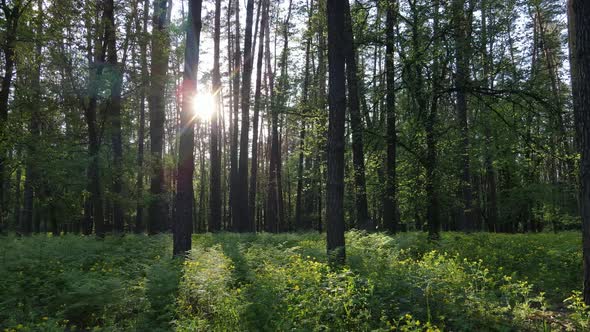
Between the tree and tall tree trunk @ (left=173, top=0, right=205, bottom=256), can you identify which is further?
the tree

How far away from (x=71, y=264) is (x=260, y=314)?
19.0 ft

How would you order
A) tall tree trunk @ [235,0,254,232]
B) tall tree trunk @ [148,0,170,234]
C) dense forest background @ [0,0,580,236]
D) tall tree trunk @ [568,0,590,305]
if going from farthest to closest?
tall tree trunk @ [235,0,254,232], tall tree trunk @ [148,0,170,234], dense forest background @ [0,0,580,236], tall tree trunk @ [568,0,590,305]

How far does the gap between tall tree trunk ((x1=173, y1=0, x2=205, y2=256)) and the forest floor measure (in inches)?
51.7

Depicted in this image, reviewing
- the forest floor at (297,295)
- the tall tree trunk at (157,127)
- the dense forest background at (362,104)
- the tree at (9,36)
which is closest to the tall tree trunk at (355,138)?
the dense forest background at (362,104)

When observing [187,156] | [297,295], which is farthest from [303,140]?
[297,295]

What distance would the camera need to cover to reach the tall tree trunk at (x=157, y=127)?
15131 mm

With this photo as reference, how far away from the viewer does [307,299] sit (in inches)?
207

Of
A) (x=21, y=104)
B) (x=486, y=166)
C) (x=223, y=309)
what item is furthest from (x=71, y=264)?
(x=486, y=166)

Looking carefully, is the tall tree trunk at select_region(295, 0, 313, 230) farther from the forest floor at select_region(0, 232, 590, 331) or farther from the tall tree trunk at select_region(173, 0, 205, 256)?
the forest floor at select_region(0, 232, 590, 331)

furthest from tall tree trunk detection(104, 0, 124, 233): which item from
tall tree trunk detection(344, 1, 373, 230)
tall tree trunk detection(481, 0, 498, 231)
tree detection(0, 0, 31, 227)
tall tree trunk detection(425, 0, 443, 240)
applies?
tall tree trunk detection(481, 0, 498, 231)

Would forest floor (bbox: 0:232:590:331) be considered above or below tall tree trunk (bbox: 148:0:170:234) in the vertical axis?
below

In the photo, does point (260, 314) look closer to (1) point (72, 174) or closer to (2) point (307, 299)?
(2) point (307, 299)

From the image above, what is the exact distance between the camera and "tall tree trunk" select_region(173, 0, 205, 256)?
385 inches

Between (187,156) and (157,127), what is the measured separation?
7.64 metres
